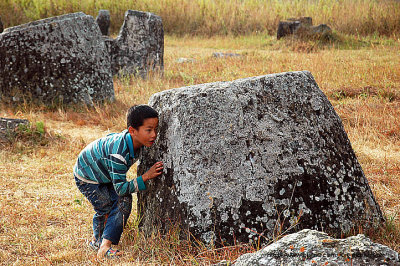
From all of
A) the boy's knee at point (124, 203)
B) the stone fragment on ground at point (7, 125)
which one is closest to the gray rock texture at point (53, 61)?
the stone fragment on ground at point (7, 125)

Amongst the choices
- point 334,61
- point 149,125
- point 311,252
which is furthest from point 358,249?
point 334,61

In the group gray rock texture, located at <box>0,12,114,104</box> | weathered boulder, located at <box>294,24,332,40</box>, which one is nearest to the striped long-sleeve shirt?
gray rock texture, located at <box>0,12,114,104</box>

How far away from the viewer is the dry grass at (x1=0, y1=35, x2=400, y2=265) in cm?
289

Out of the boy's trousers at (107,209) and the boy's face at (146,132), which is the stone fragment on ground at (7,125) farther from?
the boy's face at (146,132)

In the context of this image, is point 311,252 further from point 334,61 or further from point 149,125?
point 334,61

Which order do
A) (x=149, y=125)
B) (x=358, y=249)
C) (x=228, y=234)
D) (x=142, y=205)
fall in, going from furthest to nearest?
(x=142, y=205), (x=149, y=125), (x=228, y=234), (x=358, y=249)

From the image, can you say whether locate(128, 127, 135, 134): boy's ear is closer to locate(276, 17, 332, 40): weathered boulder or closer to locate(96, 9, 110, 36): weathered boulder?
locate(276, 17, 332, 40): weathered boulder

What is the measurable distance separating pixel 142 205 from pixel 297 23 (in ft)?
35.1

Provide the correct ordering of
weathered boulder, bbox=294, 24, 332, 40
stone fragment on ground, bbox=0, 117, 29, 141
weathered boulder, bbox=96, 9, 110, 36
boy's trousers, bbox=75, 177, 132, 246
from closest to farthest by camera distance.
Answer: boy's trousers, bbox=75, 177, 132, 246 < stone fragment on ground, bbox=0, 117, 29, 141 < weathered boulder, bbox=294, 24, 332, 40 < weathered boulder, bbox=96, 9, 110, 36

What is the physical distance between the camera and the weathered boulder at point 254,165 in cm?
261

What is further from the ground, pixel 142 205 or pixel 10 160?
pixel 142 205

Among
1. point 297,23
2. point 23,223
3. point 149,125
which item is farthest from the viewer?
point 297,23

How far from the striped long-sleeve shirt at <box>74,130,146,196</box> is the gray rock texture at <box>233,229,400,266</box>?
3.66 ft

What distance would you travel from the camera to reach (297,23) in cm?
1257
